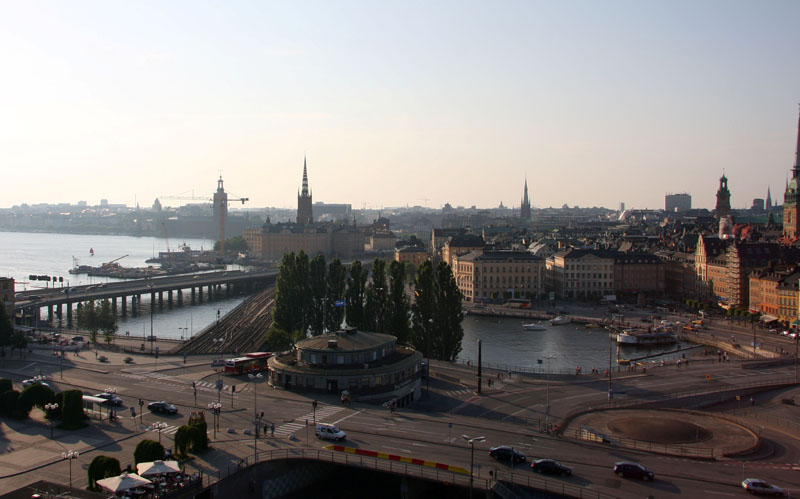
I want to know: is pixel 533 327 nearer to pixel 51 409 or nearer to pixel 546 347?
pixel 546 347

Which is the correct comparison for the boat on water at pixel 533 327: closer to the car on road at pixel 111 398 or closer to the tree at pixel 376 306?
the tree at pixel 376 306

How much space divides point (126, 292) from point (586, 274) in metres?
48.8

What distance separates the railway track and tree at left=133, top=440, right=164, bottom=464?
20765 millimetres

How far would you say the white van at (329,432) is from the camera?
22203mm

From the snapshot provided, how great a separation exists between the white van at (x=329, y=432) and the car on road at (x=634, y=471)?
8.28m

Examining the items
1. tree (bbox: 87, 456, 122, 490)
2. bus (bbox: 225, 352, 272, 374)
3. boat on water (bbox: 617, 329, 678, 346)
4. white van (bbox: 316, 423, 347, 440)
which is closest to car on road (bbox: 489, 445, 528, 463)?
white van (bbox: 316, 423, 347, 440)

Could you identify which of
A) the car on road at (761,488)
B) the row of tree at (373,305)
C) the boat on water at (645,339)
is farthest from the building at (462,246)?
the car on road at (761,488)

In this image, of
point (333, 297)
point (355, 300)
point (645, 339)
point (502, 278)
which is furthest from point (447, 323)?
point (502, 278)

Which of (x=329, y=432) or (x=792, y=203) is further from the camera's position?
(x=792, y=203)

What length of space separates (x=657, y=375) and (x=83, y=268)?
103300 millimetres

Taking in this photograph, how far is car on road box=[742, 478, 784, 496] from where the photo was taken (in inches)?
713

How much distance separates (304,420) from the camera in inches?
961

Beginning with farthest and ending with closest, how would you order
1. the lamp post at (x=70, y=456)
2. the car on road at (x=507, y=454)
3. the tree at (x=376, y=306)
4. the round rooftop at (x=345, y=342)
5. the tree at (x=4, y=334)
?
the tree at (x=376, y=306) < the tree at (x=4, y=334) < the round rooftop at (x=345, y=342) < the car on road at (x=507, y=454) < the lamp post at (x=70, y=456)

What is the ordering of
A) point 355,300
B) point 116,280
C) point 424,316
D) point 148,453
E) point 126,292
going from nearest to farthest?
point 148,453 → point 424,316 → point 355,300 → point 126,292 → point 116,280
